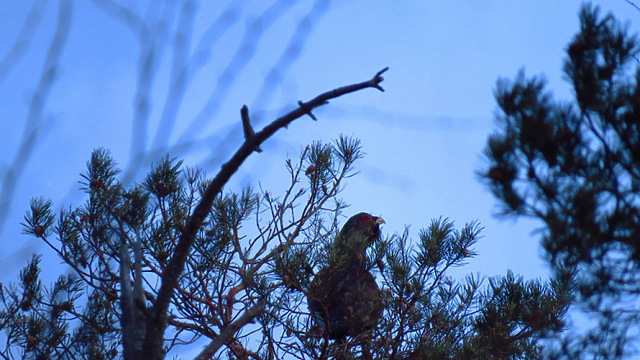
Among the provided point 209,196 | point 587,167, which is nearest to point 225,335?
point 209,196

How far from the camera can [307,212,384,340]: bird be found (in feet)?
7.69

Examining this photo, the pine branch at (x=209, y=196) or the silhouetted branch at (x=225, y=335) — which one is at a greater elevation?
the pine branch at (x=209, y=196)

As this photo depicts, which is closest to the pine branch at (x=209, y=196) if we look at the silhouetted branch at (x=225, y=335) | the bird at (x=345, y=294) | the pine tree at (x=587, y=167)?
the silhouetted branch at (x=225, y=335)

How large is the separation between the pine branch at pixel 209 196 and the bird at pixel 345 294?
49.3 inches

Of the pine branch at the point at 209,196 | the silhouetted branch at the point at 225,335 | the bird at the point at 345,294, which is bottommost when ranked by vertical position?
the silhouetted branch at the point at 225,335

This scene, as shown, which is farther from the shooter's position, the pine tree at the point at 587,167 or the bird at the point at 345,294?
the bird at the point at 345,294

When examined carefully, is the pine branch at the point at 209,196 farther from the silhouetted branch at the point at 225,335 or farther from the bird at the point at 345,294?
the bird at the point at 345,294

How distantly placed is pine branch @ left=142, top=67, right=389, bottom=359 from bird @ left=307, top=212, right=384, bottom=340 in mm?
1252

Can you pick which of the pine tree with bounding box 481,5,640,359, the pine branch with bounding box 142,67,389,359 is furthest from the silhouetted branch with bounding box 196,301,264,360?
the pine tree with bounding box 481,5,640,359

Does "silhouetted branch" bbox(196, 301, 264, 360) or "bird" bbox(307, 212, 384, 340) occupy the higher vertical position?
"bird" bbox(307, 212, 384, 340)

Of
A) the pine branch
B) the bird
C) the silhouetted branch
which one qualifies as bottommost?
the silhouetted branch

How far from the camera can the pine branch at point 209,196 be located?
1.03 meters

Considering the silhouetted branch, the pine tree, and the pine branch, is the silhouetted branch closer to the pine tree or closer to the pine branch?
the pine branch

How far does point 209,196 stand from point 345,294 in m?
1.46
